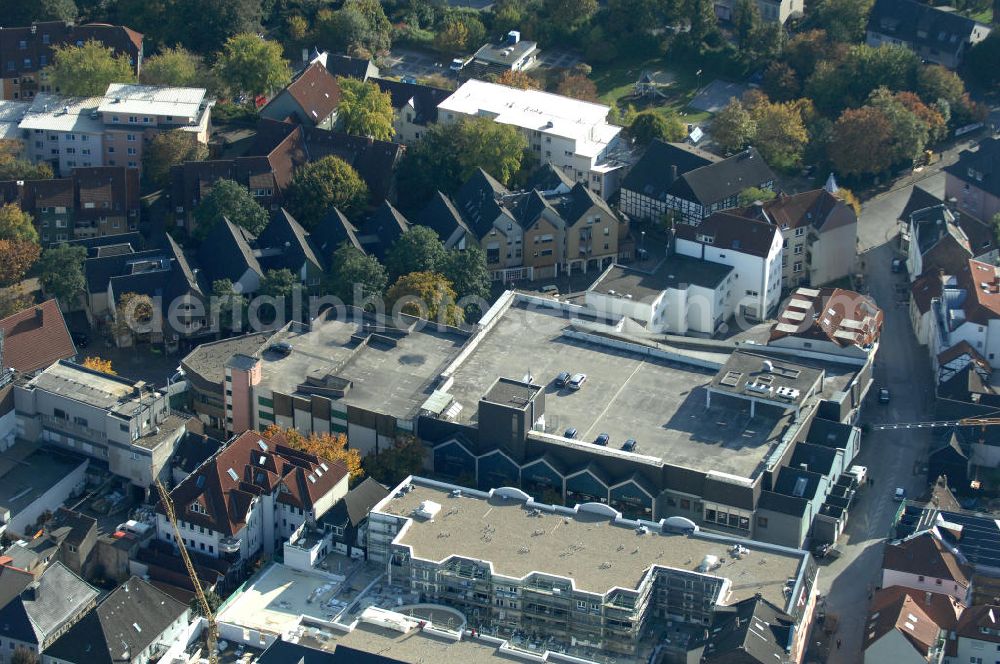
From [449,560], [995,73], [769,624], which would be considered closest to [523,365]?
[449,560]

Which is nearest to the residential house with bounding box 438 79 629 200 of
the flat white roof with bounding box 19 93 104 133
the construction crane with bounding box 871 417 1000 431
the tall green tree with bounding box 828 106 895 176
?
the tall green tree with bounding box 828 106 895 176

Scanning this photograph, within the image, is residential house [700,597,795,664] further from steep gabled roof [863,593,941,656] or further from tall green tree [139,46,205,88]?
tall green tree [139,46,205,88]

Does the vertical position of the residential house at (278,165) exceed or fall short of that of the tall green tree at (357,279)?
it exceeds it

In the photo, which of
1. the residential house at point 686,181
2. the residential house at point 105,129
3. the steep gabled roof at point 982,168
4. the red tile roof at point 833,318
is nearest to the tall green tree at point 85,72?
the residential house at point 105,129

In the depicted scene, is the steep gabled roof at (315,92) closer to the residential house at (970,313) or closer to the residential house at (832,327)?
the residential house at (832,327)

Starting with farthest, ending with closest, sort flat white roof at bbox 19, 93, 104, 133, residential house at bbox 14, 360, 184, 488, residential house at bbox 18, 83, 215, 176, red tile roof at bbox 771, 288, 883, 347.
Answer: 1. flat white roof at bbox 19, 93, 104, 133
2. residential house at bbox 18, 83, 215, 176
3. red tile roof at bbox 771, 288, 883, 347
4. residential house at bbox 14, 360, 184, 488

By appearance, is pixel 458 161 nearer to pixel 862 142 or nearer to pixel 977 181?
pixel 862 142
